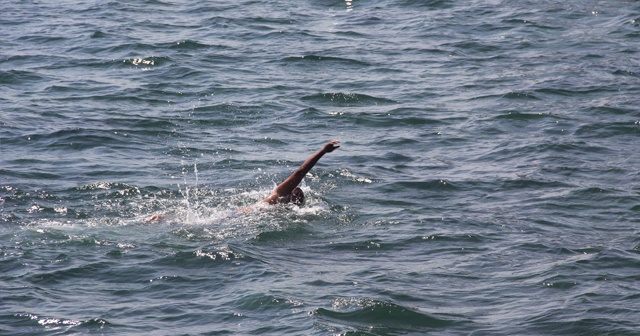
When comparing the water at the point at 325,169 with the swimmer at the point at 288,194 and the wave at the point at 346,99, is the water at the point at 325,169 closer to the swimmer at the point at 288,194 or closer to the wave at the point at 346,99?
the wave at the point at 346,99

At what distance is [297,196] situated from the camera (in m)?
14.0

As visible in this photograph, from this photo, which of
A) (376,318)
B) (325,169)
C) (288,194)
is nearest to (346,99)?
(325,169)

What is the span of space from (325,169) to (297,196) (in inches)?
90.5

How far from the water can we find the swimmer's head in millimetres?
148

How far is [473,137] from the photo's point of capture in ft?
58.4

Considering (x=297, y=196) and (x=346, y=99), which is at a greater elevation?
(x=297, y=196)

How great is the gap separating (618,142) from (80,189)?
8841mm

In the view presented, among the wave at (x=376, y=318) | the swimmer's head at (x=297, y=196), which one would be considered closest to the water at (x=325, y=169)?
the wave at (x=376, y=318)

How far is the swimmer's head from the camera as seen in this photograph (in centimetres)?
1398

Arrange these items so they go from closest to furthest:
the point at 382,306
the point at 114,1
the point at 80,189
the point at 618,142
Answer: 1. the point at 382,306
2. the point at 80,189
3. the point at 618,142
4. the point at 114,1

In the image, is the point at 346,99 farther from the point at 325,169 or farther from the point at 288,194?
the point at 288,194

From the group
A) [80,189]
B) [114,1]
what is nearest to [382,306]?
[80,189]

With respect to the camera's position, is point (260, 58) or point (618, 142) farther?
point (260, 58)

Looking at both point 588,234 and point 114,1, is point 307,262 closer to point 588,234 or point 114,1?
point 588,234
